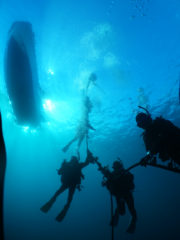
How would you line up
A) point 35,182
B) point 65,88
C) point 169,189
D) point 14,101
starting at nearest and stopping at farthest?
point 14,101
point 65,88
point 169,189
point 35,182

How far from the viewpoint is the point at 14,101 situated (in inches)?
517

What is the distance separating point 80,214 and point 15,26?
7567 cm

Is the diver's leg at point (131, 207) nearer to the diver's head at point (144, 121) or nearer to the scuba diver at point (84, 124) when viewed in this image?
the diver's head at point (144, 121)

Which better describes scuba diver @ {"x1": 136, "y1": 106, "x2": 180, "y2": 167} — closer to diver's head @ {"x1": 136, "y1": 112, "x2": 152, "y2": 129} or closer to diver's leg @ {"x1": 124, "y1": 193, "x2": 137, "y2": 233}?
diver's head @ {"x1": 136, "y1": 112, "x2": 152, "y2": 129}

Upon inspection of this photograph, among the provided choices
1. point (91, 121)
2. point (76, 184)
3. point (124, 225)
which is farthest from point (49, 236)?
point (76, 184)

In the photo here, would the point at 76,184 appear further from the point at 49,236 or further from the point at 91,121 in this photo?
the point at 49,236

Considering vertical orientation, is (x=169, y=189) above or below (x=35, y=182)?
below

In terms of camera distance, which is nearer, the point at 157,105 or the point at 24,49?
the point at 24,49

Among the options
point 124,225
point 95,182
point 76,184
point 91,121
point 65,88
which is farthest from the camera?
point 95,182

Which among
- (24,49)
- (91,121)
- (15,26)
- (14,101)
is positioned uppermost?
(91,121)

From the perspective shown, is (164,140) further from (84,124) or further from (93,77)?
(84,124)

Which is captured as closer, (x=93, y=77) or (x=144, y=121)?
(x=144, y=121)

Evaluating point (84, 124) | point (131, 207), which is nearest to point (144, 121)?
point (131, 207)

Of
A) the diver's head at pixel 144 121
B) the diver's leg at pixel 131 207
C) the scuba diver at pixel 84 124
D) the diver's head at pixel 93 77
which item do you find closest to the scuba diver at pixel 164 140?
the diver's head at pixel 144 121
